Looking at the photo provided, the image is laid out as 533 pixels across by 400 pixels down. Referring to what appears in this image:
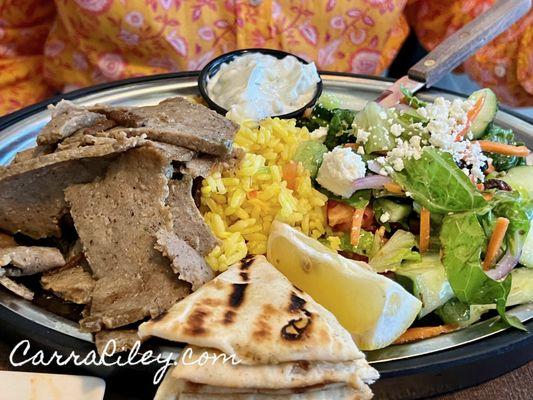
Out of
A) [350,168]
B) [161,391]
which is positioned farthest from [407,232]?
[161,391]

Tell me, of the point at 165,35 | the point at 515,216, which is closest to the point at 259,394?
the point at 515,216

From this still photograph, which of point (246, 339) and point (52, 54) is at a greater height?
point (52, 54)

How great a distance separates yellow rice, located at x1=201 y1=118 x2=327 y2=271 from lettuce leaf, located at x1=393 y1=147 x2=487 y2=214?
342mm

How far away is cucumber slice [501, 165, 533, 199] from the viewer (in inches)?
88.6

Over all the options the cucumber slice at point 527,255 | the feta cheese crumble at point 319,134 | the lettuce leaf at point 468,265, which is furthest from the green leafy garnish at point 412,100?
the cucumber slice at point 527,255

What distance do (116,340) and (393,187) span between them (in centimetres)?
111

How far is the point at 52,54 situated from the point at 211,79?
3.59 feet

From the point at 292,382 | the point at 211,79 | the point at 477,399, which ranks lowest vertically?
the point at 477,399

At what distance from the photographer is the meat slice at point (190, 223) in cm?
194

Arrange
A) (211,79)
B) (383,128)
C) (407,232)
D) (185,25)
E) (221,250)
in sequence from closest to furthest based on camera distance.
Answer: (221,250) → (407,232) → (383,128) → (211,79) → (185,25)

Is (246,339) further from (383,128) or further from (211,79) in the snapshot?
(211,79)

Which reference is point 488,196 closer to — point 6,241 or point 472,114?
point 472,114

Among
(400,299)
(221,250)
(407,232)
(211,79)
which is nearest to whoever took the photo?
(400,299)

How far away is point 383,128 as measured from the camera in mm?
2258
